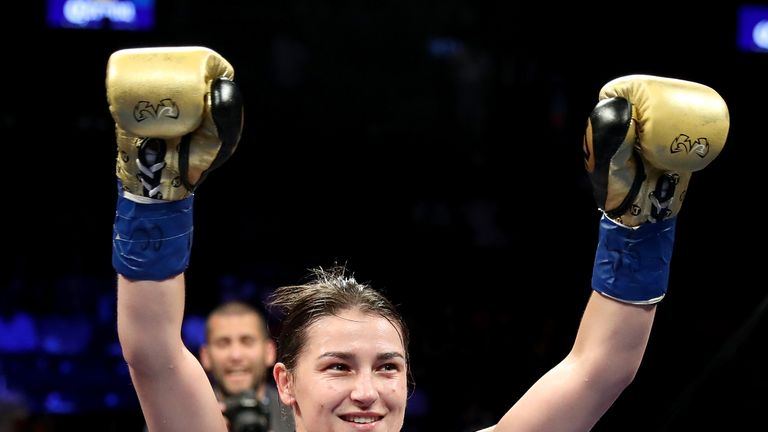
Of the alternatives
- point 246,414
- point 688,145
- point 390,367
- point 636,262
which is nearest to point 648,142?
point 688,145

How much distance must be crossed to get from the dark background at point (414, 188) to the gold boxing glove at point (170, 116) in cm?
352

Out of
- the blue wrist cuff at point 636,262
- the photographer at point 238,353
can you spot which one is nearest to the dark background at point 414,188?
the photographer at point 238,353

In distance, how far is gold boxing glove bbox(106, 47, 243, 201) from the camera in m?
1.44

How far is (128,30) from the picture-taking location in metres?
5.24

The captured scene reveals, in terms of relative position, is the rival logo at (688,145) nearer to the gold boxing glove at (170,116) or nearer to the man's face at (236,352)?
the gold boxing glove at (170,116)

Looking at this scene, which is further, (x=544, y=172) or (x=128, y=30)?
(x=544, y=172)

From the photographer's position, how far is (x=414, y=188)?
5.69 metres

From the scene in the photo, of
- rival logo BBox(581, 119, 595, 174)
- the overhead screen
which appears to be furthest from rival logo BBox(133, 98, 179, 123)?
the overhead screen

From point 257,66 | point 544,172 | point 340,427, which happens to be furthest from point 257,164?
point 340,427

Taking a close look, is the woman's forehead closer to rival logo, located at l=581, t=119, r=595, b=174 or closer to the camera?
rival logo, located at l=581, t=119, r=595, b=174

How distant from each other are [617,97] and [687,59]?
4.46 meters

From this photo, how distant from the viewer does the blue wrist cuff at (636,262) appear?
1601mm

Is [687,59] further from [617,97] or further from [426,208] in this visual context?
[617,97]

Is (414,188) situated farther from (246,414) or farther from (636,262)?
(636,262)
